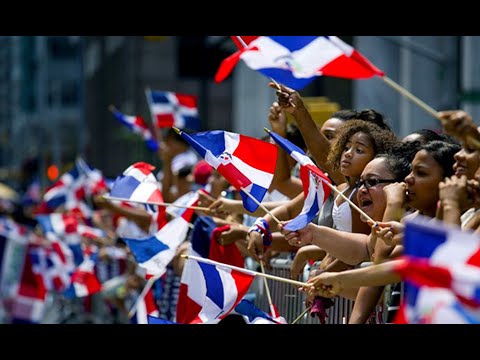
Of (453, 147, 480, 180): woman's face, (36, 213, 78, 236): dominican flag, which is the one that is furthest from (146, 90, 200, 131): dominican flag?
(453, 147, 480, 180): woman's face

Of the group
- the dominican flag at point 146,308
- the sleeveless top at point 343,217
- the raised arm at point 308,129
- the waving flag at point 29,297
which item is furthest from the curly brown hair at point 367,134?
the waving flag at point 29,297

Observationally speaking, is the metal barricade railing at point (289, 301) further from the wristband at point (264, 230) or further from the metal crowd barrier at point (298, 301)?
the wristband at point (264, 230)

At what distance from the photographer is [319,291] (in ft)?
20.2

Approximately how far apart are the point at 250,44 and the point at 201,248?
136 centimetres

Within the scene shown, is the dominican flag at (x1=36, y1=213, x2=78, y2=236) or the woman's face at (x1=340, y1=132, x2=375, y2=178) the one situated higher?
the woman's face at (x1=340, y1=132, x2=375, y2=178)

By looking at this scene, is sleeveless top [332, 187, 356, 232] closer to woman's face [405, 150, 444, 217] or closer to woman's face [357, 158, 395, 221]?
woman's face [357, 158, 395, 221]

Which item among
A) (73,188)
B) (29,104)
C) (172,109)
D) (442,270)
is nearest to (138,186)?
(172,109)

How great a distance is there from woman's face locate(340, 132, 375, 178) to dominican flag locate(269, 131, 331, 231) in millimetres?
410

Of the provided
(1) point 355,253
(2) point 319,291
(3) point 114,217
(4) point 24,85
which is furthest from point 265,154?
(4) point 24,85

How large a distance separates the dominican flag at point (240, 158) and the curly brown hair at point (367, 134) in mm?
363

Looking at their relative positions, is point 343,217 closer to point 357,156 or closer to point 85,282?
point 357,156

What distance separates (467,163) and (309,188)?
1446 mm

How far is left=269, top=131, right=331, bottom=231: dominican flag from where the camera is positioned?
270 inches
